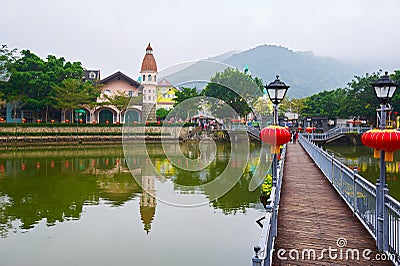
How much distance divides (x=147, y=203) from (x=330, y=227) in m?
6.48

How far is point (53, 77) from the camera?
34.9 meters

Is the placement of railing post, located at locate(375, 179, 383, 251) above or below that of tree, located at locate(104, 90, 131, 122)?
below

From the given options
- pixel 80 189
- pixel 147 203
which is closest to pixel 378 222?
pixel 147 203

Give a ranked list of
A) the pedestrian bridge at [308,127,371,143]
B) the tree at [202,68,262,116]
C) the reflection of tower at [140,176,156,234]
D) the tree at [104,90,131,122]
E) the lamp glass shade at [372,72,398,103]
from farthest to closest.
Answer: the tree at [104,90,131,122]
the pedestrian bridge at [308,127,371,143]
the tree at [202,68,262,116]
the reflection of tower at [140,176,156,234]
the lamp glass shade at [372,72,398,103]

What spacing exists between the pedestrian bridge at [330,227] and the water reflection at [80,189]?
3218 millimetres

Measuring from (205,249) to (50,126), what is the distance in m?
29.9

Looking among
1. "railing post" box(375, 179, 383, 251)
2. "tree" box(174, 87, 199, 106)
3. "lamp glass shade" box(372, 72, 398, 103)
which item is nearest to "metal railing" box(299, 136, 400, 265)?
"railing post" box(375, 179, 383, 251)

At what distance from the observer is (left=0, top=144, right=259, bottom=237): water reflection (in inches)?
377

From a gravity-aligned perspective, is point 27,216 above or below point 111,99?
below

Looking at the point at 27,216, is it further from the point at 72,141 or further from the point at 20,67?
the point at 20,67

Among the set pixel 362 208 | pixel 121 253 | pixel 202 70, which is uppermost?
pixel 202 70

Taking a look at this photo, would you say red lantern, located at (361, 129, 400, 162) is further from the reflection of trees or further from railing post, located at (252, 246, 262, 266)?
the reflection of trees

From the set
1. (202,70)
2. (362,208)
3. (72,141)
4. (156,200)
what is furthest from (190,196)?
(72,141)

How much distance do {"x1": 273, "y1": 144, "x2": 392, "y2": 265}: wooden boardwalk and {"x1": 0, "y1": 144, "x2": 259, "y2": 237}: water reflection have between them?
2.90 metres
